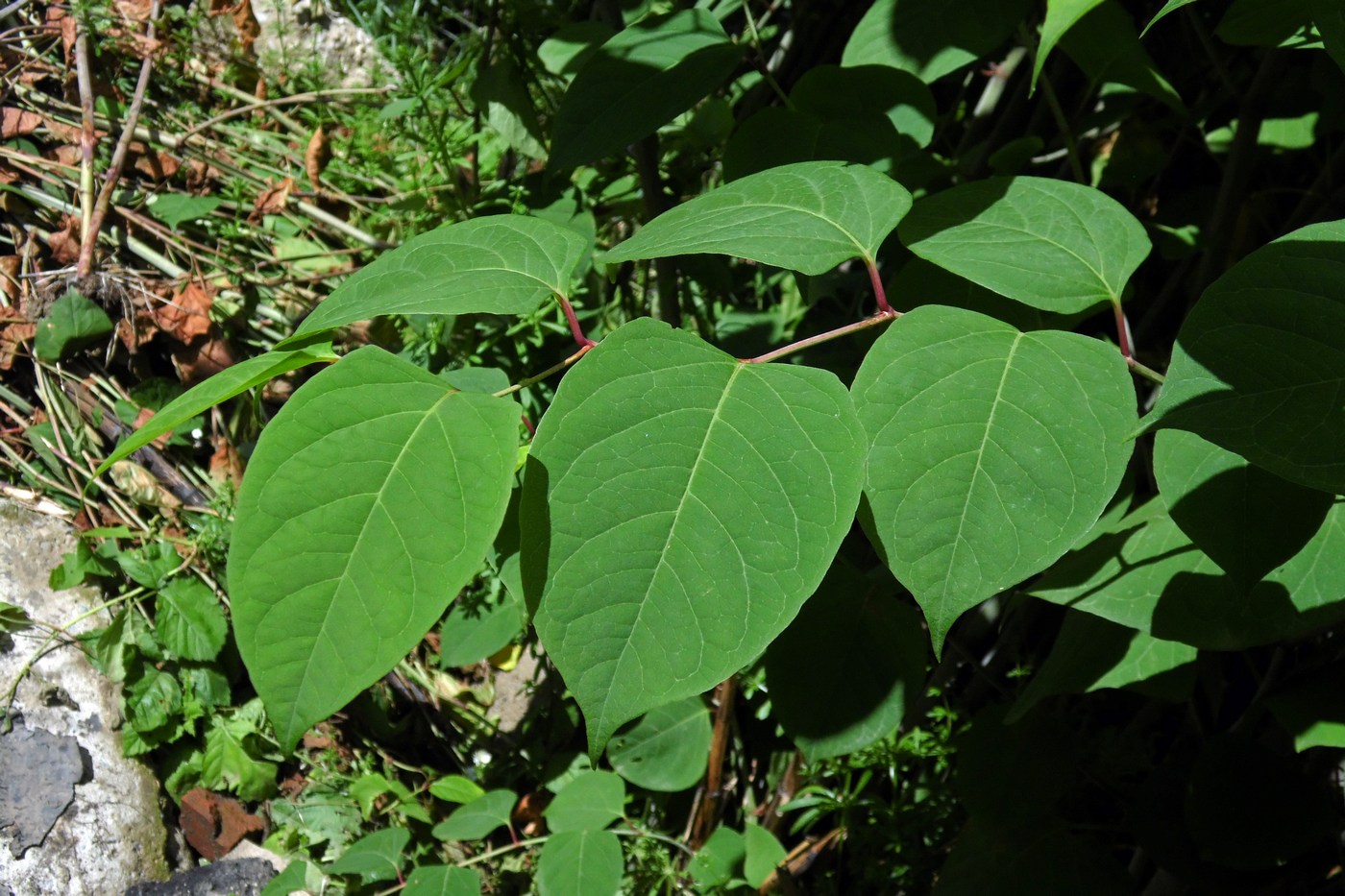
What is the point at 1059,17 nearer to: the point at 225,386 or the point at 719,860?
the point at 225,386

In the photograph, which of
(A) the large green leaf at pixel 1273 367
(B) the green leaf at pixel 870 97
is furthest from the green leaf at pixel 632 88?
(A) the large green leaf at pixel 1273 367

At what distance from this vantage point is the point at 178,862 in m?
1.55

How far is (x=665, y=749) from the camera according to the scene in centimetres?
150

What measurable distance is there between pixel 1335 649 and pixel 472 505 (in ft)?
3.46

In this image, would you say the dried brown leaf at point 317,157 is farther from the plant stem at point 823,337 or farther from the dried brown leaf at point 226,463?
the plant stem at point 823,337

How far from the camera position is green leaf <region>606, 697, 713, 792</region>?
148cm

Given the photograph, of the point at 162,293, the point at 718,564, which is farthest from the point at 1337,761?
the point at 162,293

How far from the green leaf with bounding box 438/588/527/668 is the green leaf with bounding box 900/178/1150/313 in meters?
1.00

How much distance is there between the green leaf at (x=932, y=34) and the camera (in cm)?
99

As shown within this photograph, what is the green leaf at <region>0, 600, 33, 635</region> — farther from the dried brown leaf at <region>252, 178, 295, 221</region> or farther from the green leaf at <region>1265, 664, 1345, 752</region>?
the green leaf at <region>1265, 664, 1345, 752</region>

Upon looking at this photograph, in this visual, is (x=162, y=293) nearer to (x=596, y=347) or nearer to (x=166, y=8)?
(x=166, y=8)

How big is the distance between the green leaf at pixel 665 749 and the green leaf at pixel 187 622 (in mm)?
677

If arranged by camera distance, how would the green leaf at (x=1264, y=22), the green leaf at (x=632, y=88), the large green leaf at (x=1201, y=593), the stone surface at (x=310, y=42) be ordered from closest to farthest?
the large green leaf at (x=1201, y=593) → the green leaf at (x=1264, y=22) → the green leaf at (x=632, y=88) → the stone surface at (x=310, y=42)

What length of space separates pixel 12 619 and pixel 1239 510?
1674 millimetres
